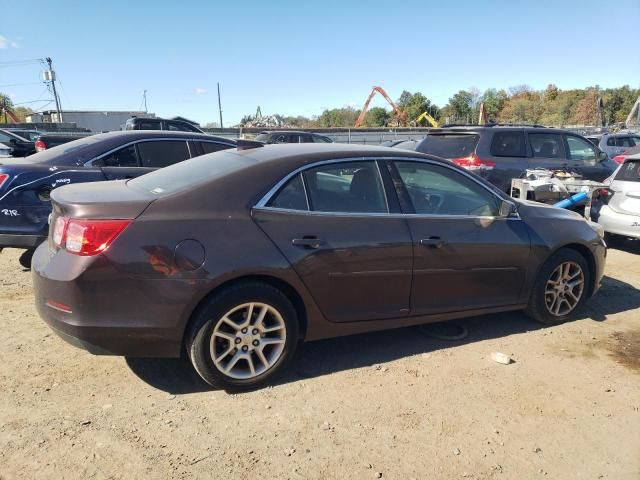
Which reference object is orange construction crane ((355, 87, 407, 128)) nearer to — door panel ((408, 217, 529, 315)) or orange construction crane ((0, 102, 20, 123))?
orange construction crane ((0, 102, 20, 123))

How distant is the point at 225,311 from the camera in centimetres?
318

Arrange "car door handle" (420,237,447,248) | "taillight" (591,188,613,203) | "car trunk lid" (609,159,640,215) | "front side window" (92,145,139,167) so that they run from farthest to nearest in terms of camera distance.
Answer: "taillight" (591,188,613,203) < "car trunk lid" (609,159,640,215) < "front side window" (92,145,139,167) < "car door handle" (420,237,447,248)

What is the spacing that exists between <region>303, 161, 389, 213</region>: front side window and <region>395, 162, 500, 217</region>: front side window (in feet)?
0.89

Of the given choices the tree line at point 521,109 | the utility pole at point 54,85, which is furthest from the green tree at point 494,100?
the utility pole at point 54,85

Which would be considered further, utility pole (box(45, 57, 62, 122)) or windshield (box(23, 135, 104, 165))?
utility pole (box(45, 57, 62, 122))

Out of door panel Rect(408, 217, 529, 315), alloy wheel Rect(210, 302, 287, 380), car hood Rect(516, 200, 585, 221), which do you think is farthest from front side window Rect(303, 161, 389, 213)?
car hood Rect(516, 200, 585, 221)

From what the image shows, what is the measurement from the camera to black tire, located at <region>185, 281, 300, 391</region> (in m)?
3.15

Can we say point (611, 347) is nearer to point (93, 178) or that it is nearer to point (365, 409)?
point (365, 409)

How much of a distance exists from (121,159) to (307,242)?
375cm

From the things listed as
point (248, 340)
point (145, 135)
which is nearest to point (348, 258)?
point (248, 340)

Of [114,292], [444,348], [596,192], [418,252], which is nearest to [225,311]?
[114,292]

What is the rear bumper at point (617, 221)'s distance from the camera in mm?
6875

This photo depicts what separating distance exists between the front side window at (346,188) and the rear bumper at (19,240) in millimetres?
3227

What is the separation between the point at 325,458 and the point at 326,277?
1.18m
